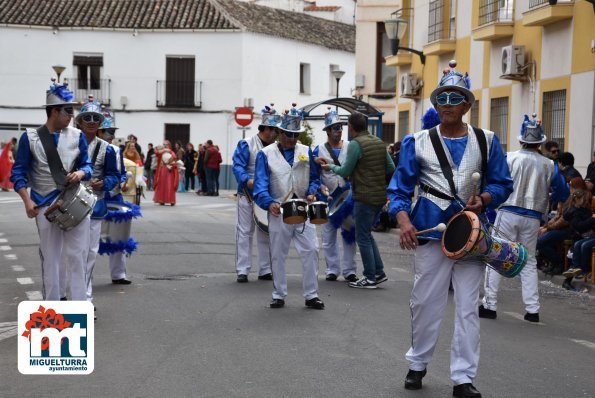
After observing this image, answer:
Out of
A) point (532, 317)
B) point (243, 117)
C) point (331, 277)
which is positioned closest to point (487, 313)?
point (532, 317)

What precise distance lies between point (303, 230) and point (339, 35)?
47.7 meters

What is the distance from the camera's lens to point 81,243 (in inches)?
375

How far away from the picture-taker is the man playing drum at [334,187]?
13164 millimetres

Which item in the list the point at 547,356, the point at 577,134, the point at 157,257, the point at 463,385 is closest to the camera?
the point at 463,385

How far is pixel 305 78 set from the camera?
54094mm

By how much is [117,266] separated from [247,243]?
170 cm

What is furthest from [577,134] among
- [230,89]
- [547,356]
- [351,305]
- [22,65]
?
[22,65]

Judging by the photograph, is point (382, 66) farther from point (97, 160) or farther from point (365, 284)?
point (97, 160)

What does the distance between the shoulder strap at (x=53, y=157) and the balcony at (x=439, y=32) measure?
58.8ft

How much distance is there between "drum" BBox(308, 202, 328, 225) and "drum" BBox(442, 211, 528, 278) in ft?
11.9

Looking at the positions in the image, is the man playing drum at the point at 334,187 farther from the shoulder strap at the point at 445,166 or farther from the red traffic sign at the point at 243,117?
the red traffic sign at the point at 243,117

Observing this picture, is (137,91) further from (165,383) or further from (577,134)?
(165,383)

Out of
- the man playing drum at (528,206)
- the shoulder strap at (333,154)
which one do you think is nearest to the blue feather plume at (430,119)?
the man playing drum at (528,206)

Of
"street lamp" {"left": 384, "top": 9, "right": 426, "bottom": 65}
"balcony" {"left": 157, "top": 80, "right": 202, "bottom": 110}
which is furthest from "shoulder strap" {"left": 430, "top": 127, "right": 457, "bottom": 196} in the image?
"balcony" {"left": 157, "top": 80, "right": 202, "bottom": 110}
